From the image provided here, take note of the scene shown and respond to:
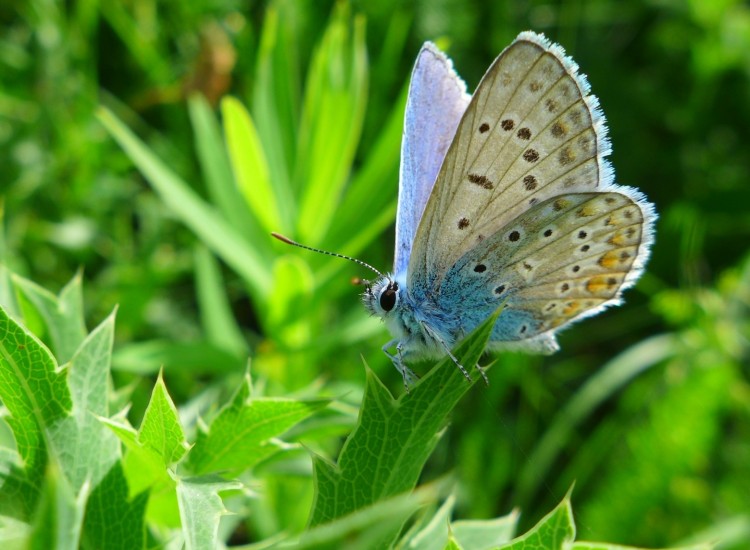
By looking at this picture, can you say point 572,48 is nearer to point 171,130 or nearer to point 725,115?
point 725,115

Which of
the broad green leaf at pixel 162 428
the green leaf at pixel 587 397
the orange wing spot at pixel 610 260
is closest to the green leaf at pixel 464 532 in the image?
the broad green leaf at pixel 162 428

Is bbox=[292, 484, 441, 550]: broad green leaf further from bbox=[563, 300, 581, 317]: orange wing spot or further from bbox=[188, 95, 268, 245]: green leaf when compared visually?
bbox=[188, 95, 268, 245]: green leaf

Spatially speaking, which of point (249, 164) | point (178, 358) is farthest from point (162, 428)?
point (249, 164)

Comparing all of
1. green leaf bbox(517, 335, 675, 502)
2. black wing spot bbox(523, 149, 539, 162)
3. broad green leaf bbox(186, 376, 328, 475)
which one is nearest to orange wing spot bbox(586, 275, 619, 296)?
black wing spot bbox(523, 149, 539, 162)

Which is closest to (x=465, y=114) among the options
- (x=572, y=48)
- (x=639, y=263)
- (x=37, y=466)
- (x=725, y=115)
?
(x=639, y=263)

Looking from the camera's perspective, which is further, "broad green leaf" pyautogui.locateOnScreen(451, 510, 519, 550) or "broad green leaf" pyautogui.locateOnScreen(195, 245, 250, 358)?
"broad green leaf" pyautogui.locateOnScreen(195, 245, 250, 358)

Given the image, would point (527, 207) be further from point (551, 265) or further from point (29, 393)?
point (29, 393)
